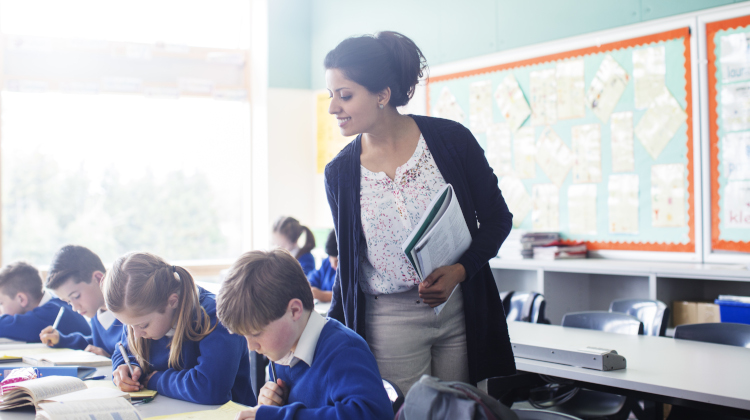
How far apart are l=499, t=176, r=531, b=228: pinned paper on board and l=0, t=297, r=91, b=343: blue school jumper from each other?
2.85 metres

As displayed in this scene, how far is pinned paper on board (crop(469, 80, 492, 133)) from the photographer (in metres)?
4.55

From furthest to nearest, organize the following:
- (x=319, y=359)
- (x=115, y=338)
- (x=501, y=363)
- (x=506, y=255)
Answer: (x=506, y=255) < (x=115, y=338) < (x=501, y=363) < (x=319, y=359)

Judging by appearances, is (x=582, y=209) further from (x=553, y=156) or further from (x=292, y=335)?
(x=292, y=335)

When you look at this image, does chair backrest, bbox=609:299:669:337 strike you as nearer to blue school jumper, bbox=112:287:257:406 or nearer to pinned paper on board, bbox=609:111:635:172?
pinned paper on board, bbox=609:111:635:172

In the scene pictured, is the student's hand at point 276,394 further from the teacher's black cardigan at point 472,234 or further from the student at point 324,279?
the student at point 324,279

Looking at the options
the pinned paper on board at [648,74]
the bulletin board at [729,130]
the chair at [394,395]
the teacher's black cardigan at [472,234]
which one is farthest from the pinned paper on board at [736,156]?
the chair at [394,395]

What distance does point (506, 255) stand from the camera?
417cm

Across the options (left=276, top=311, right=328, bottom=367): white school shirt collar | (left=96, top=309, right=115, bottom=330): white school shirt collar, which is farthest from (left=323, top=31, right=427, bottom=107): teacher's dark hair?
(left=96, top=309, right=115, bottom=330): white school shirt collar

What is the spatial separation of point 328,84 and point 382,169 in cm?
25

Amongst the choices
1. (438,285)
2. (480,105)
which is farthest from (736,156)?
(438,285)

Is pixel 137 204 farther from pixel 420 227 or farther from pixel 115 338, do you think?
pixel 420 227

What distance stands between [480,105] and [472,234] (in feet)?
10.5

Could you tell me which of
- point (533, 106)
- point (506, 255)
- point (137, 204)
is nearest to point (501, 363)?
point (506, 255)

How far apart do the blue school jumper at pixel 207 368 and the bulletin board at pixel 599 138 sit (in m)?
2.80
